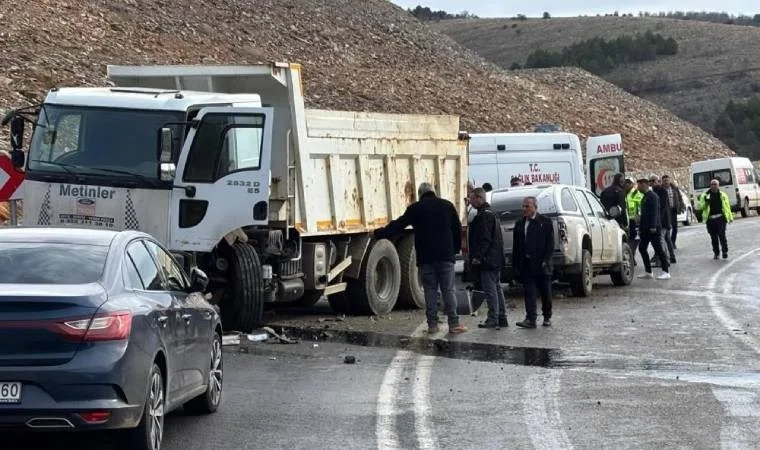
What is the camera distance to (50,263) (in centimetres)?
883

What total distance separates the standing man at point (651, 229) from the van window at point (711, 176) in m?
26.3

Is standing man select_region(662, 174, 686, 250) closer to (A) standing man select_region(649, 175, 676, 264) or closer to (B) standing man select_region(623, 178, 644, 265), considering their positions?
(A) standing man select_region(649, 175, 676, 264)

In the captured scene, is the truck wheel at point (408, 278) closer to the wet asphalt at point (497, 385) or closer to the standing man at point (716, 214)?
the wet asphalt at point (497, 385)

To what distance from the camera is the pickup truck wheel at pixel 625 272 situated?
2411 centimetres

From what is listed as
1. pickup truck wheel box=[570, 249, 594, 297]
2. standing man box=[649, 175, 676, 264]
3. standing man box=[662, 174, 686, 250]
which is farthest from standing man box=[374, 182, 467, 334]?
standing man box=[662, 174, 686, 250]

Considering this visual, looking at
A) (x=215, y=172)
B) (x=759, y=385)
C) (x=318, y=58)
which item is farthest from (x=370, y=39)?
(x=759, y=385)

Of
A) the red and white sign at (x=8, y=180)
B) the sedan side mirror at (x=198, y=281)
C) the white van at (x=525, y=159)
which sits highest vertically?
the white van at (x=525, y=159)

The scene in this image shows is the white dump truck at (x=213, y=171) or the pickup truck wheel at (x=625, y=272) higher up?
the white dump truck at (x=213, y=171)

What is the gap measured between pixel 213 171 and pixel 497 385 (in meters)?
4.96

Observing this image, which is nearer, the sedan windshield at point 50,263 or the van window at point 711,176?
the sedan windshield at point 50,263

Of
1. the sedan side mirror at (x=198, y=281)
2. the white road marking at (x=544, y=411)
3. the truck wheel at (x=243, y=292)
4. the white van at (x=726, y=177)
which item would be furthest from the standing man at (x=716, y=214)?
the white van at (x=726, y=177)

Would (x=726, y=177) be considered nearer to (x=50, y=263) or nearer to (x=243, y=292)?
(x=243, y=292)

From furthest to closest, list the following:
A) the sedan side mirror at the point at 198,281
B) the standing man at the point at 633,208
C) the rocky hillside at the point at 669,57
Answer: the rocky hillside at the point at 669,57, the standing man at the point at 633,208, the sedan side mirror at the point at 198,281

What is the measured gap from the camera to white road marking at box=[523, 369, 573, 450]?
31.1 ft
